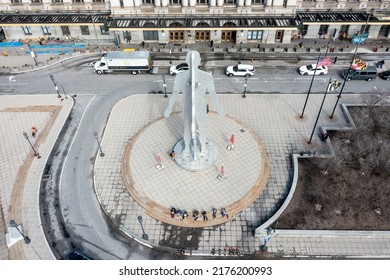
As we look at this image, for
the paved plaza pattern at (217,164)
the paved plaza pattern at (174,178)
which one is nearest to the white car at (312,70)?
the paved plaza pattern at (174,178)

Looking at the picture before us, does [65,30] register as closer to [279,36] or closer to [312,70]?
[279,36]

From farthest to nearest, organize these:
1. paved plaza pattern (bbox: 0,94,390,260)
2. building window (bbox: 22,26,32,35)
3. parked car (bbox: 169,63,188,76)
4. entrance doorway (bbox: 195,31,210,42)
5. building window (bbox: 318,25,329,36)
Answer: building window (bbox: 22,26,32,35) < building window (bbox: 318,25,329,36) < entrance doorway (bbox: 195,31,210,42) < parked car (bbox: 169,63,188,76) < paved plaza pattern (bbox: 0,94,390,260)

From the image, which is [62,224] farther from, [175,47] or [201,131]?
[175,47]

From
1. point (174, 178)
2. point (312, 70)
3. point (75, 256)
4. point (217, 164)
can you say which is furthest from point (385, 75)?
point (75, 256)

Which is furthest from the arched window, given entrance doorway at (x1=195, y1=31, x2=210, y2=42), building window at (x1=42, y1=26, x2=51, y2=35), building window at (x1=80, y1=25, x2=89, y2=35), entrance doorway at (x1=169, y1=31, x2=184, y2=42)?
building window at (x1=42, y1=26, x2=51, y2=35)

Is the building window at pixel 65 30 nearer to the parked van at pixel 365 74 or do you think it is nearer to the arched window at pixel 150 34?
the arched window at pixel 150 34

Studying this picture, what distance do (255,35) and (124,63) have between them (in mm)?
24873

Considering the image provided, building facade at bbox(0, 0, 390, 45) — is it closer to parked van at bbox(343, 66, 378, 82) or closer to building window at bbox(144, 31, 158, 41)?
building window at bbox(144, 31, 158, 41)

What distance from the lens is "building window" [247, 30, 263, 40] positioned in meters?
58.9

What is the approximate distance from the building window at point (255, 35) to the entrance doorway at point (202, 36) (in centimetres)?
765

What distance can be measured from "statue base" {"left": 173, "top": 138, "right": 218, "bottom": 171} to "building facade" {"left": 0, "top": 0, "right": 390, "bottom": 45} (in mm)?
27090

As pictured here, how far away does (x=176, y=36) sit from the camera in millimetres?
60250

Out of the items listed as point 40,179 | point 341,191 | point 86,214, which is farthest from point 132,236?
point 341,191
